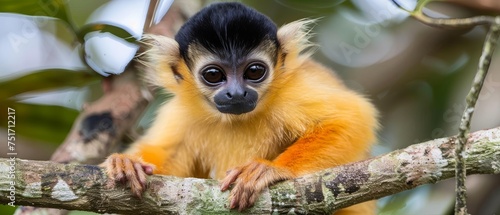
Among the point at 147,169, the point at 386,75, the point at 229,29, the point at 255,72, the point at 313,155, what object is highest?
the point at 386,75

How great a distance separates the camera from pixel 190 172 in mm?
4652

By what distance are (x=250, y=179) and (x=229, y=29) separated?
133cm

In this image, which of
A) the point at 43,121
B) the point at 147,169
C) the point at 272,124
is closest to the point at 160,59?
the point at 272,124

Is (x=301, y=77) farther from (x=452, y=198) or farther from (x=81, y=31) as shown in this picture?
(x=81, y=31)

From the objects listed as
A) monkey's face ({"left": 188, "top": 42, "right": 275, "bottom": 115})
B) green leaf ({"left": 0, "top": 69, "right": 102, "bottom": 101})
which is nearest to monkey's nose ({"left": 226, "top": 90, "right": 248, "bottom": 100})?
monkey's face ({"left": 188, "top": 42, "right": 275, "bottom": 115})

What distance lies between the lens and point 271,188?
11.0ft

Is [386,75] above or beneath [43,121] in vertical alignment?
above

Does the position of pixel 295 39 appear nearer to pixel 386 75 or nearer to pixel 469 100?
pixel 386 75

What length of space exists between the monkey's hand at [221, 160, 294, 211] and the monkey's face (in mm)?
668

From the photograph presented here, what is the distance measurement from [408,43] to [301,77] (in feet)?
5.17

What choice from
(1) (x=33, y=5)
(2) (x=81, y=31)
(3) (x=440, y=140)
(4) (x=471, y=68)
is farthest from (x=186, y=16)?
(3) (x=440, y=140)

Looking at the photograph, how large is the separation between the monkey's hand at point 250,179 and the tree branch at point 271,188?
48mm

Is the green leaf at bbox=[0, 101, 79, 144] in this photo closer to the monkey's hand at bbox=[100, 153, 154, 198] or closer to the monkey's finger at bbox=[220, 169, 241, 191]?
the monkey's hand at bbox=[100, 153, 154, 198]

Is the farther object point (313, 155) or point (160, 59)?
point (160, 59)
